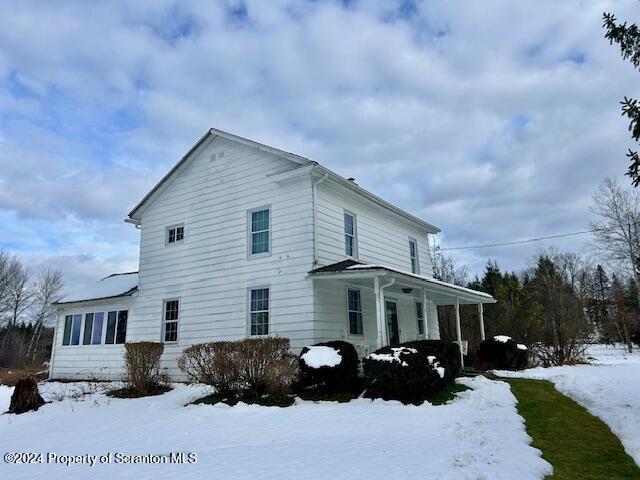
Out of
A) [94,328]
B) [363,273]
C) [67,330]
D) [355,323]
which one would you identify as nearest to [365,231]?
[355,323]

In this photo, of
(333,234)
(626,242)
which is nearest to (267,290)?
(333,234)

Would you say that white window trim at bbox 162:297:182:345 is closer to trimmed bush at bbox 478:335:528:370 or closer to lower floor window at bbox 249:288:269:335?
lower floor window at bbox 249:288:269:335

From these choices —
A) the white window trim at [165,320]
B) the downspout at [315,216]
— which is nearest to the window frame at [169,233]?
the white window trim at [165,320]

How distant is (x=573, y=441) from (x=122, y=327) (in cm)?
1536

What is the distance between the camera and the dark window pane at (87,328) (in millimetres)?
18031

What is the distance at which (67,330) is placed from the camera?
742 inches

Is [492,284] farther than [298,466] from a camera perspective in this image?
Yes

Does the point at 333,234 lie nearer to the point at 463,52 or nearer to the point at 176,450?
the point at 463,52

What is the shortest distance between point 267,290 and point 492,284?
3072 cm

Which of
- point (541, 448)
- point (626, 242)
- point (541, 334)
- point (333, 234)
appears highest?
point (626, 242)

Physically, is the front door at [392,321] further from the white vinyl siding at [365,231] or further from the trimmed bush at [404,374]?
the trimmed bush at [404,374]

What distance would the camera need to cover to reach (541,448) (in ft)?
21.5

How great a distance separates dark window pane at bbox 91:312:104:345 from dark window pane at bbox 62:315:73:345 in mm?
1630

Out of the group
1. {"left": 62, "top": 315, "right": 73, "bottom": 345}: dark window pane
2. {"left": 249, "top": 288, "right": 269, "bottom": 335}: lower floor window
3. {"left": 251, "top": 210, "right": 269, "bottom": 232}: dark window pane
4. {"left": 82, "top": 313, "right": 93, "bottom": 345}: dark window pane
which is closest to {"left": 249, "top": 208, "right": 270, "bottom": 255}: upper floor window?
{"left": 251, "top": 210, "right": 269, "bottom": 232}: dark window pane
